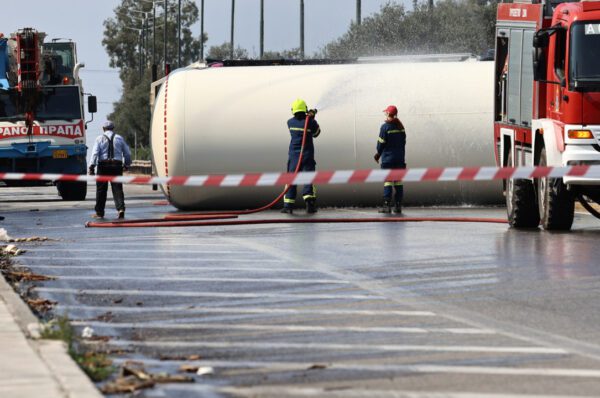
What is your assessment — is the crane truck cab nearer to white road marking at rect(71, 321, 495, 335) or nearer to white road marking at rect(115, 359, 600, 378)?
white road marking at rect(71, 321, 495, 335)

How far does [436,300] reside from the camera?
10742 millimetres

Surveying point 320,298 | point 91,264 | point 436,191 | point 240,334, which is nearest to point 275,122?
point 436,191

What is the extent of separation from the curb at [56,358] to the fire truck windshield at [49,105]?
21796 mm

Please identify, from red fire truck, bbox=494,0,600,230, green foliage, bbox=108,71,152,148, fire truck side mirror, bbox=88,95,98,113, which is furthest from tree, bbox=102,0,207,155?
red fire truck, bbox=494,0,600,230

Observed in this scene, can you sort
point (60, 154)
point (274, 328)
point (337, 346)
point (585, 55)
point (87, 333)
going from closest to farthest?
point (337, 346)
point (87, 333)
point (274, 328)
point (585, 55)
point (60, 154)

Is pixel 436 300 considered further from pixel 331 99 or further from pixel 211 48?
pixel 211 48

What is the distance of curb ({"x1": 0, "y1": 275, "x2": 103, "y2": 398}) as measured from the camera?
7.03 meters

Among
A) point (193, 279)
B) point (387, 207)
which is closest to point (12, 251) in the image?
point (193, 279)

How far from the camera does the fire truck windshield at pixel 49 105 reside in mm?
31625

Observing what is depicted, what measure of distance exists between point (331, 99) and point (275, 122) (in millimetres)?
1039

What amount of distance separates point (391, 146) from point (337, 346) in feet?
46.7

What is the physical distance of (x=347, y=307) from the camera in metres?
10.4

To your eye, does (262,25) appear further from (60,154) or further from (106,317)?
(106,317)

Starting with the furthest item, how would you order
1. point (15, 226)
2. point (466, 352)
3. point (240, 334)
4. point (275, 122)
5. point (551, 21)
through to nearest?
point (275, 122) → point (15, 226) → point (551, 21) → point (240, 334) → point (466, 352)
